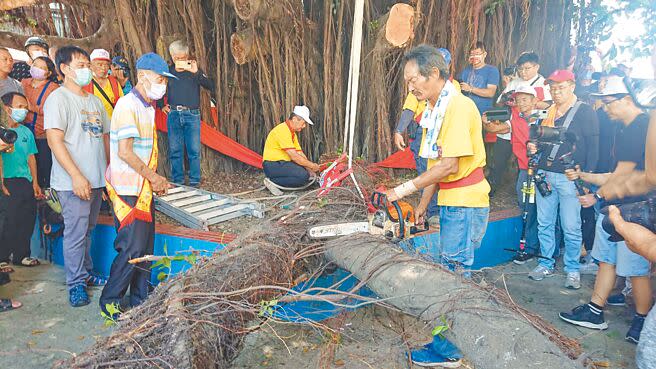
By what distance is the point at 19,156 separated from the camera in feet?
11.5

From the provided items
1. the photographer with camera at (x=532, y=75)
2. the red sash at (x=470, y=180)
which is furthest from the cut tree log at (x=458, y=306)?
the photographer with camera at (x=532, y=75)

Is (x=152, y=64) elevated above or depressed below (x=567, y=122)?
above

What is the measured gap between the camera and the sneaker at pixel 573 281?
3596 mm

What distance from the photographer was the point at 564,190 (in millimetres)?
3525

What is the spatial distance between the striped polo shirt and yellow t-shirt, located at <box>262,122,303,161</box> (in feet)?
6.44

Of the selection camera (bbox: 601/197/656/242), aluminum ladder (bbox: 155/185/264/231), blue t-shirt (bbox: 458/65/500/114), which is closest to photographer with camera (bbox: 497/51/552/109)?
blue t-shirt (bbox: 458/65/500/114)

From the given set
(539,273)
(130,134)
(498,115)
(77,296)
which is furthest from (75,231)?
(539,273)

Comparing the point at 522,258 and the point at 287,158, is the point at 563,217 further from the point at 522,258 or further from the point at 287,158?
the point at 287,158

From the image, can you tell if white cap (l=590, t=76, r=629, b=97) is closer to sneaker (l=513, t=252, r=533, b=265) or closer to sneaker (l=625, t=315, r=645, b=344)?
sneaker (l=625, t=315, r=645, b=344)

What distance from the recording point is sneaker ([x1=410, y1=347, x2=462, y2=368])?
2439 mm

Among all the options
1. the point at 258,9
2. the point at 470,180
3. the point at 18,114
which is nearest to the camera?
the point at 470,180

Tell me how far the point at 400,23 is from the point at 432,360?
2855 mm

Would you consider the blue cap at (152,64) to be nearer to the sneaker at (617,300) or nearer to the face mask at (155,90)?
the face mask at (155,90)

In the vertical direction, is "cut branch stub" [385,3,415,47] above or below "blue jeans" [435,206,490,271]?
above
